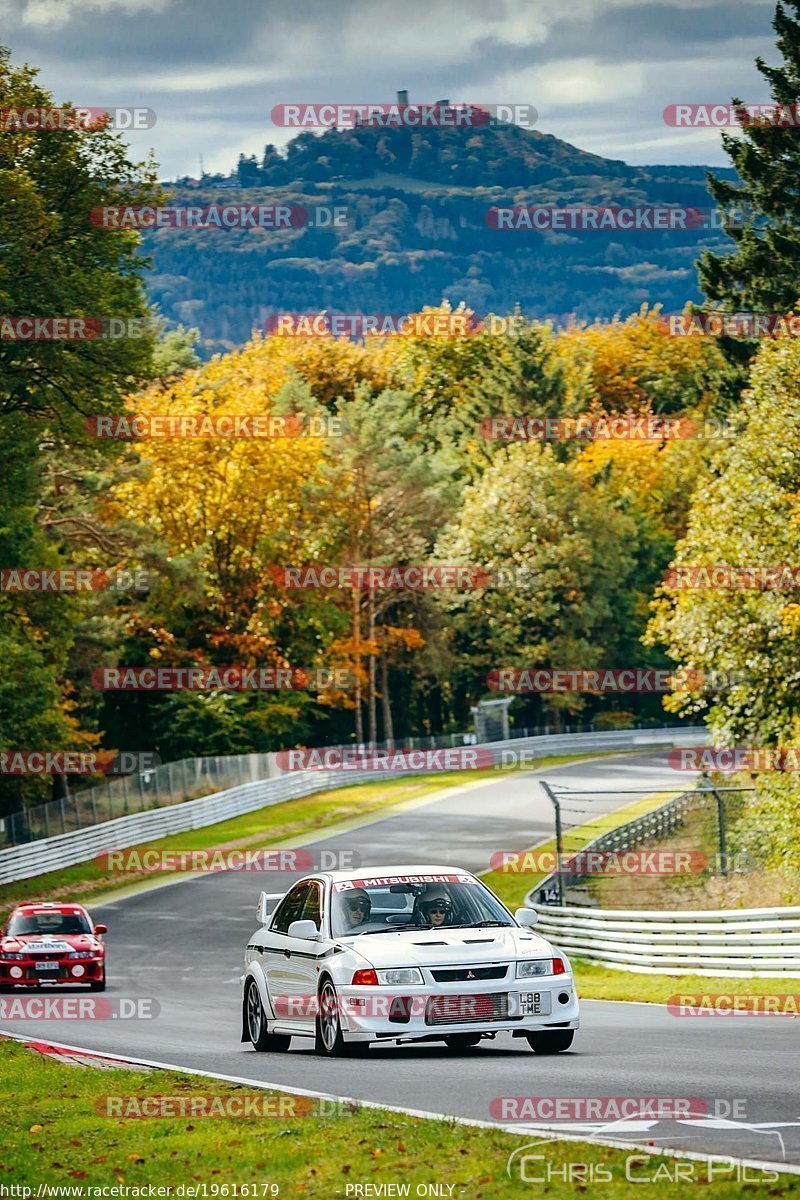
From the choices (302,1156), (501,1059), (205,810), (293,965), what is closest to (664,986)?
(293,965)

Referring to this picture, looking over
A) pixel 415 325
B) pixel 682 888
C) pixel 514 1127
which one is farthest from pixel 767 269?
pixel 415 325

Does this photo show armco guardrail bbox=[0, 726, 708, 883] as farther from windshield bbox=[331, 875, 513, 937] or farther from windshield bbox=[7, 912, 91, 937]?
windshield bbox=[331, 875, 513, 937]

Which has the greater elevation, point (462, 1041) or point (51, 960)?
point (462, 1041)

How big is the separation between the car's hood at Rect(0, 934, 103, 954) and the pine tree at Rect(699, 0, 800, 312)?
100 feet

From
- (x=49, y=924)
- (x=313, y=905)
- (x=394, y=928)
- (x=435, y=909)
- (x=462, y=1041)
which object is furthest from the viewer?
(x=49, y=924)

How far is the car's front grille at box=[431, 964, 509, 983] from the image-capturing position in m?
13.7

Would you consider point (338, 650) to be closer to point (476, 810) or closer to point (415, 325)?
point (476, 810)

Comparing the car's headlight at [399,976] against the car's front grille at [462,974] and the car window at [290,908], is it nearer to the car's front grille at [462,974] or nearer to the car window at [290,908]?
the car's front grille at [462,974]

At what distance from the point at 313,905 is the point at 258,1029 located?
150 centimetres

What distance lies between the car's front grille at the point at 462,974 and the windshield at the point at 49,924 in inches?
600

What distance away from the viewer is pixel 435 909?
1488 centimetres

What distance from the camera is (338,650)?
7931 cm

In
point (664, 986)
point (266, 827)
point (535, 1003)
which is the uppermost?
point (535, 1003)

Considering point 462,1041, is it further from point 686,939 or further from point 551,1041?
point 686,939
